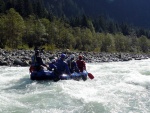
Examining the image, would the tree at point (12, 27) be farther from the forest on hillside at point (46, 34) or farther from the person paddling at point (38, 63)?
the person paddling at point (38, 63)

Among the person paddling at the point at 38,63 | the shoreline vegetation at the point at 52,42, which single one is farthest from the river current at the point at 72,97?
the shoreline vegetation at the point at 52,42

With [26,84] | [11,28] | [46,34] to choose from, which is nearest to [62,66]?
[26,84]

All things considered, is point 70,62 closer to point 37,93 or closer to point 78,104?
point 37,93

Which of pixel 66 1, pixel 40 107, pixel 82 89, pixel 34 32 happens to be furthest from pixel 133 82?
pixel 66 1

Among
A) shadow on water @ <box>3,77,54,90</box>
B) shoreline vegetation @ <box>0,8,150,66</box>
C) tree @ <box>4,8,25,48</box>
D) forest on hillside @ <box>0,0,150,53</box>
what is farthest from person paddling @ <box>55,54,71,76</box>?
tree @ <box>4,8,25,48</box>

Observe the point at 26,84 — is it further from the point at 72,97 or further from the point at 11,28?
the point at 11,28

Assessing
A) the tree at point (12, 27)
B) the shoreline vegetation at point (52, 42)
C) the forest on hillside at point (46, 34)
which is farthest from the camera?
the forest on hillside at point (46, 34)

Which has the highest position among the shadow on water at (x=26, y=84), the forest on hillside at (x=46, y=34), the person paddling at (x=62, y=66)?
the forest on hillside at (x=46, y=34)

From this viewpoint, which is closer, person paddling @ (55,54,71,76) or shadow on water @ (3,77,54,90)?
shadow on water @ (3,77,54,90)

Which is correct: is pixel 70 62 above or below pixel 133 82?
above

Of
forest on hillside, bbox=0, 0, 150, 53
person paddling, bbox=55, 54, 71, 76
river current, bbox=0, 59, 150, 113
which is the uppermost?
forest on hillside, bbox=0, 0, 150, 53

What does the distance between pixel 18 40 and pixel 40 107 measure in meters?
34.4

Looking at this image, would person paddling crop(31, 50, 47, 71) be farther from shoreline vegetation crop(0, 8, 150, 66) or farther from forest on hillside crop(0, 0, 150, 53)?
forest on hillside crop(0, 0, 150, 53)

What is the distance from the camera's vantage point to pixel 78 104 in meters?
10.4
